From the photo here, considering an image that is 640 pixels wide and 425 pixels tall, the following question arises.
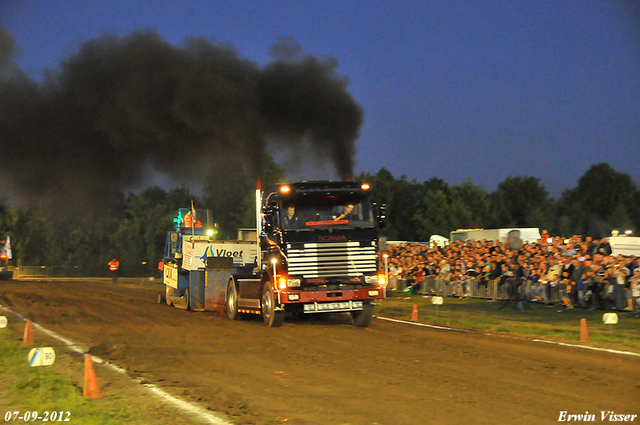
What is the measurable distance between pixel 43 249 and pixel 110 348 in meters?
74.3

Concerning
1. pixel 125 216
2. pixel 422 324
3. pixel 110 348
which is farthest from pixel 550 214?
pixel 110 348

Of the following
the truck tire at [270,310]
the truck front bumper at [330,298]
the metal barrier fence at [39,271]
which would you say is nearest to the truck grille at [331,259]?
the truck front bumper at [330,298]

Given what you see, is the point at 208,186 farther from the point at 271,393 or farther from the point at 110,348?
the point at 271,393

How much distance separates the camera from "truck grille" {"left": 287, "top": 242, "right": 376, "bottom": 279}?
14414 mm

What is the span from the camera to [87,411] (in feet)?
22.8

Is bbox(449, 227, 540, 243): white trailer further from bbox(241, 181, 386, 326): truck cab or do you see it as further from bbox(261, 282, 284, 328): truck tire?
bbox(261, 282, 284, 328): truck tire

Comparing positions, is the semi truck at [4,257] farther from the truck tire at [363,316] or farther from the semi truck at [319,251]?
the truck tire at [363,316]

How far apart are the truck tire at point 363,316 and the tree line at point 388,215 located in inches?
1661

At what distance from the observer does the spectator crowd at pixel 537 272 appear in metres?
17.0

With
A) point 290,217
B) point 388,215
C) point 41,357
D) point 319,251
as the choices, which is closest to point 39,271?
point 388,215

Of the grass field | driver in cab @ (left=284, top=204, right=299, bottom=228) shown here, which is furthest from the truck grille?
the grass field

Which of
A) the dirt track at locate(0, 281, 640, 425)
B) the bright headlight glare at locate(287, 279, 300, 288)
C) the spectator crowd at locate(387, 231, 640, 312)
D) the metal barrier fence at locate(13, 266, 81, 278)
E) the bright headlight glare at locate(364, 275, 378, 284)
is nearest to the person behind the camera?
the dirt track at locate(0, 281, 640, 425)

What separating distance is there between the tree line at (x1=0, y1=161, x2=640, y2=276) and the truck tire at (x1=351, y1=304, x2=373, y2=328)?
42178mm

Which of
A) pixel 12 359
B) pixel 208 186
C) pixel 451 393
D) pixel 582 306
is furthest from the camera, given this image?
pixel 208 186
